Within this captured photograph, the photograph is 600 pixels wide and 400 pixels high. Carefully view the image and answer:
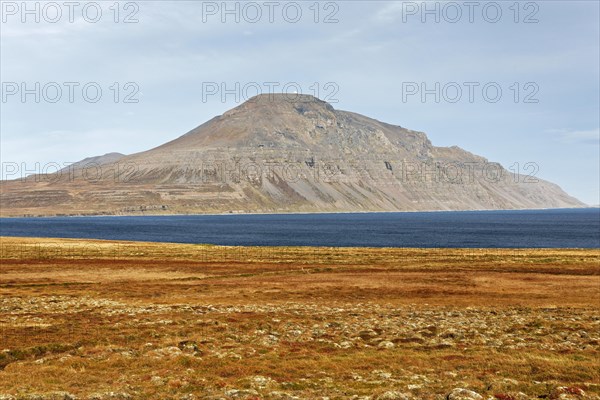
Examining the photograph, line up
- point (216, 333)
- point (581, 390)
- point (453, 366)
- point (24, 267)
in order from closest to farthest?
point (581, 390), point (453, 366), point (216, 333), point (24, 267)

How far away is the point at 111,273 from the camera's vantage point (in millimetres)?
53938

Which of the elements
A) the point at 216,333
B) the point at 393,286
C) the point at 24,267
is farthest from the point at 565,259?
the point at 24,267

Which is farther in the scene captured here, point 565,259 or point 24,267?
point 565,259

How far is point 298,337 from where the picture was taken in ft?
77.0

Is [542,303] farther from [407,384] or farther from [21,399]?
[21,399]

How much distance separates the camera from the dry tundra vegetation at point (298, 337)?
51.5ft

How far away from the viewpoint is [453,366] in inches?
725

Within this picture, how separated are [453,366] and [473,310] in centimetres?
1449

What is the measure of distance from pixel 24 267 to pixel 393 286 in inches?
1674

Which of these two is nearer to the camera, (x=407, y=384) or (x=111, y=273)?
(x=407, y=384)

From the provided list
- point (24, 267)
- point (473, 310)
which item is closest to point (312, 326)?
point (473, 310)

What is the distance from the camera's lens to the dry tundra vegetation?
15695 mm

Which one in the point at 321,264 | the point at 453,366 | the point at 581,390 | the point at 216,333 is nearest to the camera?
the point at 581,390

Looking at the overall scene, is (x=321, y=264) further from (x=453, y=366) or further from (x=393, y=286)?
(x=453, y=366)
